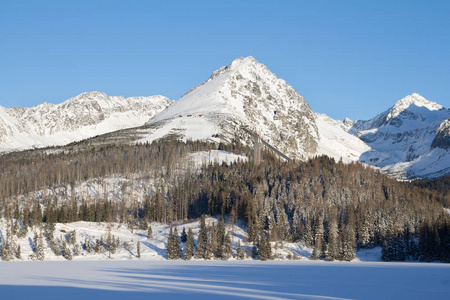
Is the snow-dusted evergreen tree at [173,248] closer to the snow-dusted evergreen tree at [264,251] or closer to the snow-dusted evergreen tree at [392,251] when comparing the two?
the snow-dusted evergreen tree at [264,251]

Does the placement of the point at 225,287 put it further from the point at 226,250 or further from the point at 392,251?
the point at 392,251

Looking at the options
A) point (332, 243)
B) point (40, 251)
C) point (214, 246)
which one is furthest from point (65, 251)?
point (332, 243)

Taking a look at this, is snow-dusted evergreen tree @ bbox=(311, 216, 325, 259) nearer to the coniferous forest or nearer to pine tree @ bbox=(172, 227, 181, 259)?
the coniferous forest

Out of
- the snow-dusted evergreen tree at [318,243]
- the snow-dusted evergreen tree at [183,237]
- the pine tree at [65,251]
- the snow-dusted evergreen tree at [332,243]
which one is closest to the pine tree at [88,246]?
the pine tree at [65,251]

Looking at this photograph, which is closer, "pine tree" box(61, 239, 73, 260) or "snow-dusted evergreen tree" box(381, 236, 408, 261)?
"pine tree" box(61, 239, 73, 260)

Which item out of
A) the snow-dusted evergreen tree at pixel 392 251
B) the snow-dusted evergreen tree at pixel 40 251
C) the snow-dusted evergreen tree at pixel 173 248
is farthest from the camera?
the snow-dusted evergreen tree at pixel 392 251

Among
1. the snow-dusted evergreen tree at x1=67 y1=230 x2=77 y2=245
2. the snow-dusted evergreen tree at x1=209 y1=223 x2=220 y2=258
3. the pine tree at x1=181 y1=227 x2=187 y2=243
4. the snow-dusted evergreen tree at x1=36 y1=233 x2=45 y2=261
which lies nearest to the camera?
the snow-dusted evergreen tree at x1=36 y1=233 x2=45 y2=261

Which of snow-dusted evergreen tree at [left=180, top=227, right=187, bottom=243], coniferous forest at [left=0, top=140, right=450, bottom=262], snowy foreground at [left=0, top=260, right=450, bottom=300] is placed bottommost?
snowy foreground at [left=0, top=260, right=450, bottom=300]

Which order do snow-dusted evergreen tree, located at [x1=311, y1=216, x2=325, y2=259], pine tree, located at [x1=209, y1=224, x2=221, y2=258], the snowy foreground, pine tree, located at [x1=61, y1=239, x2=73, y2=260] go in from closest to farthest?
the snowy foreground → pine tree, located at [x1=61, y1=239, x2=73, y2=260] → pine tree, located at [x1=209, y1=224, x2=221, y2=258] → snow-dusted evergreen tree, located at [x1=311, y1=216, x2=325, y2=259]

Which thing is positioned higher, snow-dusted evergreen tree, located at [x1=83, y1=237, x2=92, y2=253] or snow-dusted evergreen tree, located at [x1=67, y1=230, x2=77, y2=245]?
Answer: snow-dusted evergreen tree, located at [x1=67, y1=230, x2=77, y2=245]

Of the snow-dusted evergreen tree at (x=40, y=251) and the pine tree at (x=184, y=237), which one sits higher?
the pine tree at (x=184, y=237)

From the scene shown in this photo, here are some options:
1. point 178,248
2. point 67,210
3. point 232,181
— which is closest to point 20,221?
point 67,210

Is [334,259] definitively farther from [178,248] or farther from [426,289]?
[426,289]

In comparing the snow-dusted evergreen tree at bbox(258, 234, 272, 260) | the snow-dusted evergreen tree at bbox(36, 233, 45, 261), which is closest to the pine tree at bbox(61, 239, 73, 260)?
the snow-dusted evergreen tree at bbox(36, 233, 45, 261)
